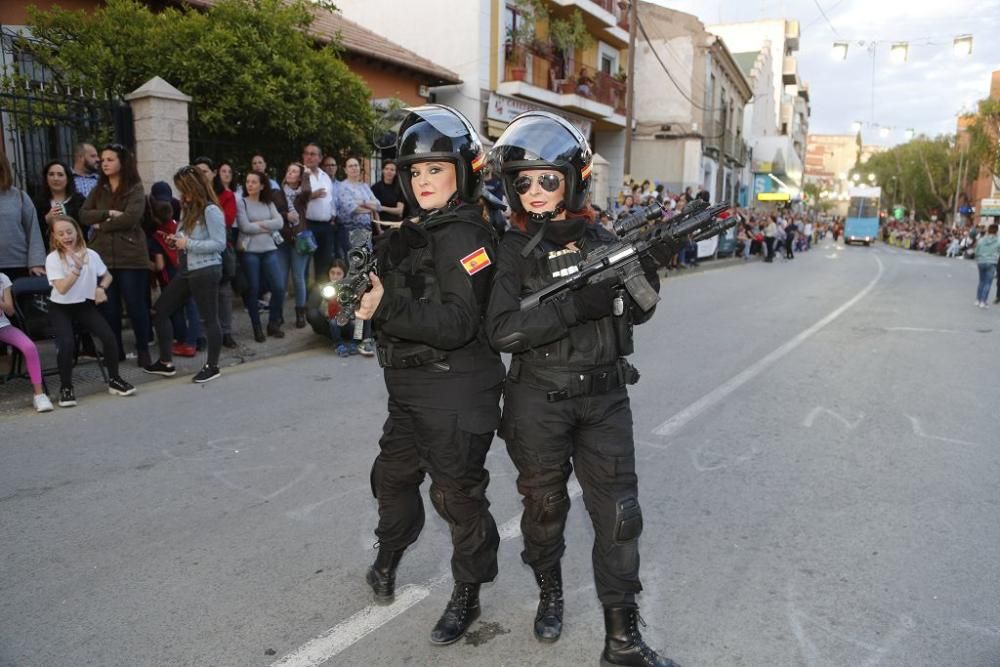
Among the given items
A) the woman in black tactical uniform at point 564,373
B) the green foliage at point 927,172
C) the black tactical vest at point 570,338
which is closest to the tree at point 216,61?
Answer: the woman in black tactical uniform at point 564,373

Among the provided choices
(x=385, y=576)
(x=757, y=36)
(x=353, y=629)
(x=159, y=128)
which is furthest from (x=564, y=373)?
(x=757, y=36)

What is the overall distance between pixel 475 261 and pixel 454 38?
1819cm

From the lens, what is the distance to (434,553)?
327cm

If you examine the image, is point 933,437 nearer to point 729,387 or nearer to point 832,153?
point 729,387

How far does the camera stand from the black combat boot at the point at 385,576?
2.83m

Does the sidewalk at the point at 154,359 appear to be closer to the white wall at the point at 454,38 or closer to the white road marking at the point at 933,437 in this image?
the white road marking at the point at 933,437

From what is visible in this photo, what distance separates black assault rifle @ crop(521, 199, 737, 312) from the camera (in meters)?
2.38

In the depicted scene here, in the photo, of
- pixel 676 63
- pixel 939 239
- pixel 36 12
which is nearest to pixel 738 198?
pixel 939 239

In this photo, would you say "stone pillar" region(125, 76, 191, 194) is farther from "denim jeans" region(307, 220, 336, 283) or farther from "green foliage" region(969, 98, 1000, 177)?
"green foliage" region(969, 98, 1000, 177)

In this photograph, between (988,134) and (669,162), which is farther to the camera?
(988,134)

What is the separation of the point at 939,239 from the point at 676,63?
2034cm

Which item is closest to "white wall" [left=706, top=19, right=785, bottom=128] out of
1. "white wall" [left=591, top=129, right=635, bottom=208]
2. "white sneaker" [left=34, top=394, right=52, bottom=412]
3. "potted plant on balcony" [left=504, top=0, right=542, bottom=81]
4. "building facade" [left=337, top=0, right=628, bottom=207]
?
"white wall" [left=591, top=129, right=635, bottom=208]

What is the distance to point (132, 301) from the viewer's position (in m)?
6.43

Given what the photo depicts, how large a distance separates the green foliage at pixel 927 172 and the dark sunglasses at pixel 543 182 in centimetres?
5866
